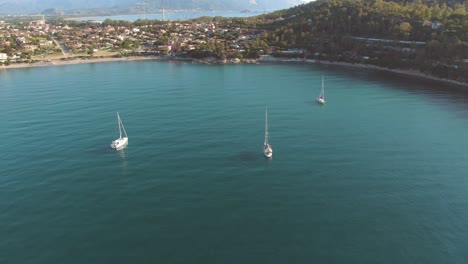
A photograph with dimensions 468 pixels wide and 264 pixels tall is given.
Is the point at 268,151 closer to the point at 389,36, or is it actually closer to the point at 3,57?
the point at 389,36

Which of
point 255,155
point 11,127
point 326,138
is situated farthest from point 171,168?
point 11,127

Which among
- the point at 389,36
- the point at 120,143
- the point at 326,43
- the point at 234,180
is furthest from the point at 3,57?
the point at 389,36

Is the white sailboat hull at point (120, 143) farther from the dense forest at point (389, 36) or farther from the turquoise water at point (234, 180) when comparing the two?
the dense forest at point (389, 36)

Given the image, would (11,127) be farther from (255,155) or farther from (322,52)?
(322,52)

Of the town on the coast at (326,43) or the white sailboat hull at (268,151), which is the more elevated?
the town on the coast at (326,43)

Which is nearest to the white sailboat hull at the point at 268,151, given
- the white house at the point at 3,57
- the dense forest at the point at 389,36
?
the dense forest at the point at 389,36

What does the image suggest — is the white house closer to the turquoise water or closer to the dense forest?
the turquoise water
